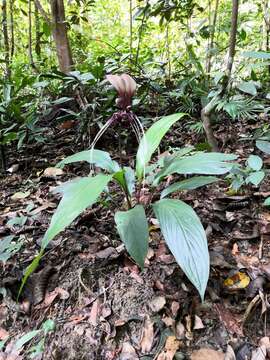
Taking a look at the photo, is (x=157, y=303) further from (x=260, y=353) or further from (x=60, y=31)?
(x=60, y=31)

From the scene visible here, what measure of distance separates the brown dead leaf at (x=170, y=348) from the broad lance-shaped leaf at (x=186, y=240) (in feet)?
0.96

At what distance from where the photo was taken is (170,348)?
1.00 metres

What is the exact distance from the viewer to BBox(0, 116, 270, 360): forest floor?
1.02 m

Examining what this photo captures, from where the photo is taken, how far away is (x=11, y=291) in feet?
4.04

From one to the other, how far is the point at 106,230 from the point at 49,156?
1.01m

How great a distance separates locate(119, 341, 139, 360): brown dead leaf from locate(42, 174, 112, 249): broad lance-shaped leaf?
0.39 meters

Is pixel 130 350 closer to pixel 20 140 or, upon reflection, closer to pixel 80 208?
pixel 80 208

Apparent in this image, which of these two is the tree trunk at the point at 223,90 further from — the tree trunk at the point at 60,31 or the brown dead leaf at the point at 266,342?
the tree trunk at the point at 60,31

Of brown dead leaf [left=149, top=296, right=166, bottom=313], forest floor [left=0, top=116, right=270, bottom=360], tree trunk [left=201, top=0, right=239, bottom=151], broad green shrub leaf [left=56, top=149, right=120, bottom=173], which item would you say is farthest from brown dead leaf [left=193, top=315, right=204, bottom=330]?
tree trunk [left=201, top=0, right=239, bottom=151]

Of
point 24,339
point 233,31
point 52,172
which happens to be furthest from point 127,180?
point 233,31

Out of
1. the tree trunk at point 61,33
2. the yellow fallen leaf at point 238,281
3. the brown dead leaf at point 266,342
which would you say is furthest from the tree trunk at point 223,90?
the tree trunk at point 61,33

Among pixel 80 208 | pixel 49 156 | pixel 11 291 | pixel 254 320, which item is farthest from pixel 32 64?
pixel 254 320

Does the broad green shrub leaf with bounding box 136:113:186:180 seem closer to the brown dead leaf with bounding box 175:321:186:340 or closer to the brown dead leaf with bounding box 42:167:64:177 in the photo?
the brown dead leaf with bounding box 175:321:186:340

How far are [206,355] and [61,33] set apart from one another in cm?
249
